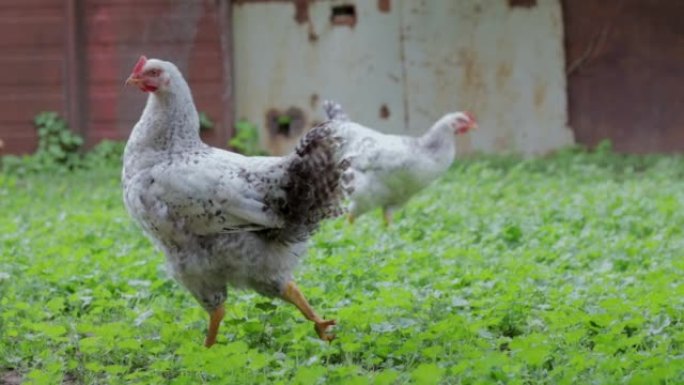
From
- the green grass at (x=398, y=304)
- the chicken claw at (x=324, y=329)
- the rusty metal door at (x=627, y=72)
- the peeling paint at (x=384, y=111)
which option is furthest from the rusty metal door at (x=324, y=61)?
the chicken claw at (x=324, y=329)

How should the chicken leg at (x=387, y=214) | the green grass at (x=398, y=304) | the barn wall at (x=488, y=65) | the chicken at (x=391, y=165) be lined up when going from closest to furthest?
the green grass at (x=398, y=304)
the chicken at (x=391, y=165)
the chicken leg at (x=387, y=214)
the barn wall at (x=488, y=65)

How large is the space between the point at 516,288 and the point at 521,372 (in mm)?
1777

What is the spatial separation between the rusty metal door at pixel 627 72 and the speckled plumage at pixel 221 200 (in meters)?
10.5

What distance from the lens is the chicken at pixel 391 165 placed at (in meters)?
9.98

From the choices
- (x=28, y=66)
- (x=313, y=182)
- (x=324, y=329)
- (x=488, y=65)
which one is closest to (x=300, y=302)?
(x=324, y=329)

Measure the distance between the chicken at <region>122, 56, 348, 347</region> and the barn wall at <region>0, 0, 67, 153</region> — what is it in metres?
10.2

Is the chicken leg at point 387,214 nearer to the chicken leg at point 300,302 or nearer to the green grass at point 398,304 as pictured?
the green grass at point 398,304

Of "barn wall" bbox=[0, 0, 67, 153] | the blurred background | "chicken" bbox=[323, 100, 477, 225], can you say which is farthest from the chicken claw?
"barn wall" bbox=[0, 0, 67, 153]

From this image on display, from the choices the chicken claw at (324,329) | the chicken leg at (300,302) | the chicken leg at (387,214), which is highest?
the chicken leg at (300,302)

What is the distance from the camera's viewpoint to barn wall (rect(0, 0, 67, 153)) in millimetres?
16234

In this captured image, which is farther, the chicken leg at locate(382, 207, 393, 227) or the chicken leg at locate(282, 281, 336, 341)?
the chicken leg at locate(382, 207, 393, 227)

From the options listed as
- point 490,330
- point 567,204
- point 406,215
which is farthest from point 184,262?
point 567,204

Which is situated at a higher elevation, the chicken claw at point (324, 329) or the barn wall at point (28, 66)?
the barn wall at point (28, 66)

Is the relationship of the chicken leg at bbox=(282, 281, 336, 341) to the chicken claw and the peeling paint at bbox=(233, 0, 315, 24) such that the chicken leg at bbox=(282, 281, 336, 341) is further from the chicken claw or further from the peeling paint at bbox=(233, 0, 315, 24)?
the peeling paint at bbox=(233, 0, 315, 24)
